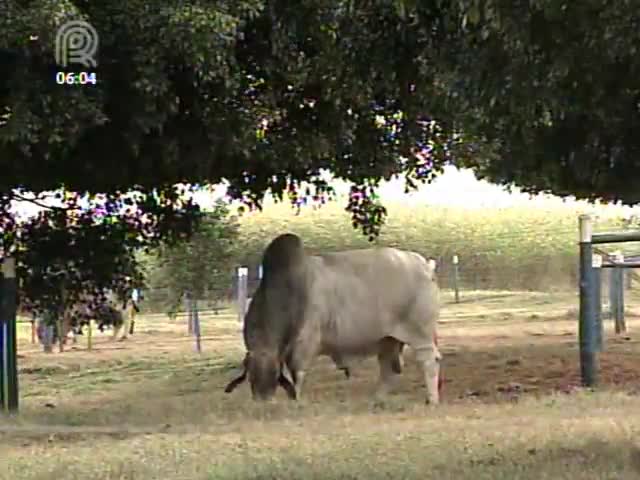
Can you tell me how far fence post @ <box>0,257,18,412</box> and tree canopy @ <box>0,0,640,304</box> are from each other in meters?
1.00

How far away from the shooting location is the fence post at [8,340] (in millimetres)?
11891

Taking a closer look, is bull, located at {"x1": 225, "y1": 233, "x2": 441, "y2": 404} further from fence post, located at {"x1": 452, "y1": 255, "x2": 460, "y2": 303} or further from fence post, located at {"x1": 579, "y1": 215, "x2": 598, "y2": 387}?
fence post, located at {"x1": 452, "y1": 255, "x2": 460, "y2": 303}

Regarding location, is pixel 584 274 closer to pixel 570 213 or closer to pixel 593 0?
pixel 593 0

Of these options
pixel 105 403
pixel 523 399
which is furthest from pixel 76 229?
pixel 523 399

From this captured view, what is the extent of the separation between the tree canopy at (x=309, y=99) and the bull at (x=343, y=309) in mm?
877

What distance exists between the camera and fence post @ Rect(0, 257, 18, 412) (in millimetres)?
11891

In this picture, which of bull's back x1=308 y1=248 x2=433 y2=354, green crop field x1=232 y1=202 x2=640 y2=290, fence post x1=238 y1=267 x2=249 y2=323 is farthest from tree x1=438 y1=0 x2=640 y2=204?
green crop field x1=232 y1=202 x2=640 y2=290

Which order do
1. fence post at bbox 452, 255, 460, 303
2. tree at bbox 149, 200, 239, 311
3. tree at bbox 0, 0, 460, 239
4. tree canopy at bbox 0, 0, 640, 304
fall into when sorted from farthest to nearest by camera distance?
fence post at bbox 452, 255, 460, 303 → tree at bbox 149, 200, 239, 311 → tree at bbox 0, 0, 460, 239 → tree canopy at bbox 0, 0, 640, 304

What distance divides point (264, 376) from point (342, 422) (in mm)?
2429

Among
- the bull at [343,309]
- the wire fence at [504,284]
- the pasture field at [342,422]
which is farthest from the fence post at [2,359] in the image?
A: the wire fence at [504,284]

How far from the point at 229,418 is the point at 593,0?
6112 mm

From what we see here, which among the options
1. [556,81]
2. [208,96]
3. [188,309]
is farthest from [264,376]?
[188,309]

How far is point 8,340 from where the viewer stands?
39.1 ft

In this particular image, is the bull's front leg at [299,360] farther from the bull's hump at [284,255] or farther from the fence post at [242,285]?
the fence post at [242,285]
